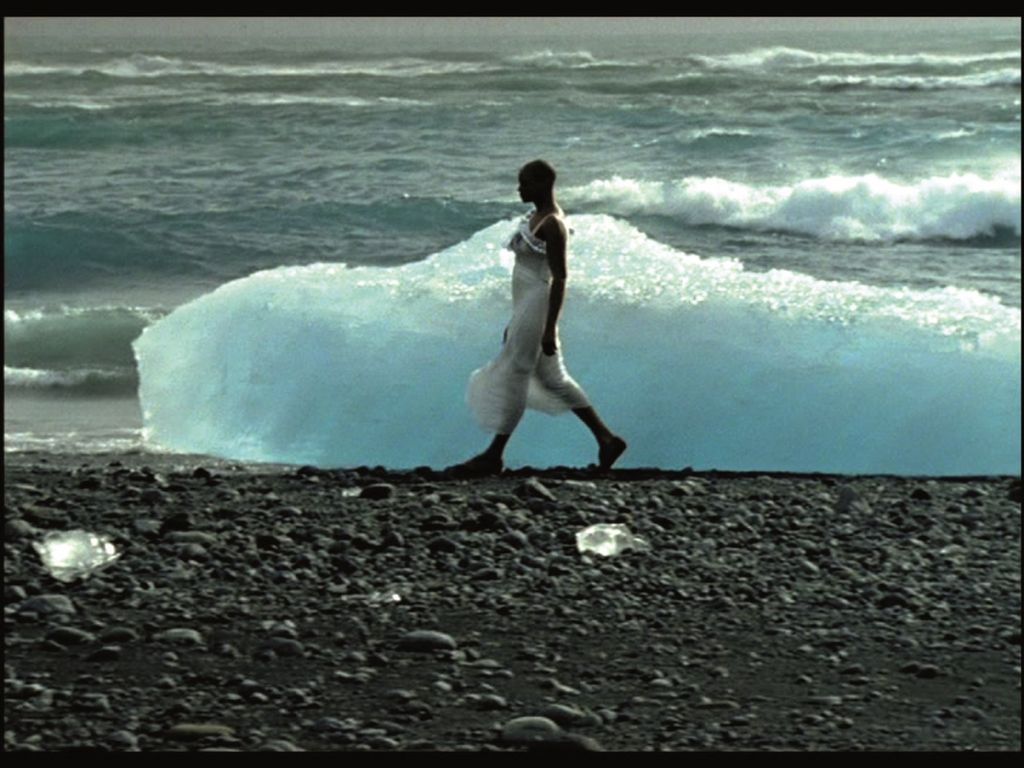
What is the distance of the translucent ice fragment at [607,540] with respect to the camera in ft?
26.7

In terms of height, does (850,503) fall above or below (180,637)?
below

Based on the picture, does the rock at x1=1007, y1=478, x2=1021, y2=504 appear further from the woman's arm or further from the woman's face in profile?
the woman's face in profile

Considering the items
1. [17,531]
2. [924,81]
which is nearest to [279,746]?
[17,531]

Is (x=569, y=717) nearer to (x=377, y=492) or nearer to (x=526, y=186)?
(x=377, y=492)

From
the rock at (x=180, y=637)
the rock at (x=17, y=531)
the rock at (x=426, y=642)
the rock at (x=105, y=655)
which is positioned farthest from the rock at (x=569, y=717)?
the rock at (x=17, y=531)

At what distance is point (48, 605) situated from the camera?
23.7ft

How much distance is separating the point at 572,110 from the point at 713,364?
63.1 ft

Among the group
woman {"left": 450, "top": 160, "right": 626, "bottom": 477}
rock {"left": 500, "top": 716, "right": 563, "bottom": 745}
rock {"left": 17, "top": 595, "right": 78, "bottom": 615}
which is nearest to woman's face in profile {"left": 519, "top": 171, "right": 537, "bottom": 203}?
woman {"left": 450, "top": 160, "right": 626, "bottom": 477}

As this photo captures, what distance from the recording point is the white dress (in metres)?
9.50

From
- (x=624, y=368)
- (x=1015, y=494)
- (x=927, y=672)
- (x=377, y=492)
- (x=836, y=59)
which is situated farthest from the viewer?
(x=836, y=59)

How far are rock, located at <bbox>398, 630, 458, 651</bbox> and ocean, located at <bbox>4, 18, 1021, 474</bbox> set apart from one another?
5383 millimetres

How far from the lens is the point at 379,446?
12508 mm

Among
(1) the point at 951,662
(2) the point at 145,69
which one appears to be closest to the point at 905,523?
(1) the point at 951,662

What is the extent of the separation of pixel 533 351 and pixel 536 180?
890 mm
